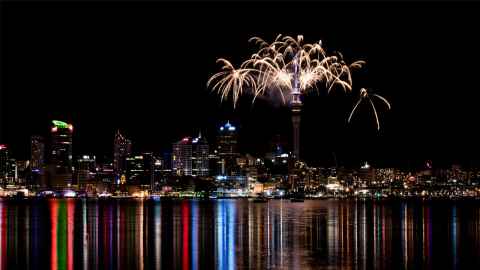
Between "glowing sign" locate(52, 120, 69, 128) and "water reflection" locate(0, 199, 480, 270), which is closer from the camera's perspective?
"water reflection" locate(0, 199, 480, 270)

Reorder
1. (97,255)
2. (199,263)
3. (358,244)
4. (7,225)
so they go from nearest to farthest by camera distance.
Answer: (199,263)
(97,255)
(358,244)
(7,225)

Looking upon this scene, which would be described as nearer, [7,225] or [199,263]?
[199,263]

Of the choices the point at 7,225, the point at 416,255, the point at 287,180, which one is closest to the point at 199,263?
the point at 416,255

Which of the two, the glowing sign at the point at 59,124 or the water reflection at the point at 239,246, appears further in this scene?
the glowing sign at the point at 59,124

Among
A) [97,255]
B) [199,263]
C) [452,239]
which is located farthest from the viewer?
[452,239]

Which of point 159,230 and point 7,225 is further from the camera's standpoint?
point 7,225

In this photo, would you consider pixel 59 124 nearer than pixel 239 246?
No

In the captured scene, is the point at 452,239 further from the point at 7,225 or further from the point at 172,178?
the point at 172,178

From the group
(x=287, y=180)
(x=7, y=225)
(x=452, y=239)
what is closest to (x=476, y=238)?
Answer: (x=452, y=239)

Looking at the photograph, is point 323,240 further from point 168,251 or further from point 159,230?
point 159,230
